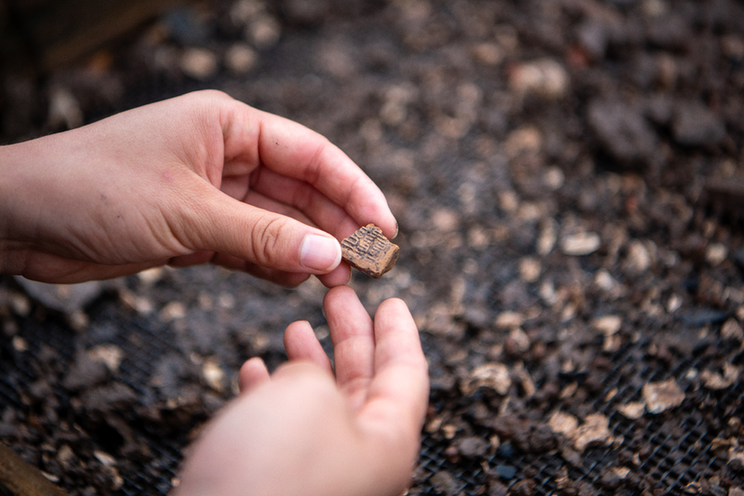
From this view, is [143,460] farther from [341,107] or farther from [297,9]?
[297,9]

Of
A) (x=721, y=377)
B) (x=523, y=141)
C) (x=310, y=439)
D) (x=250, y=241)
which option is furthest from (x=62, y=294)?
(x=721, y=377)

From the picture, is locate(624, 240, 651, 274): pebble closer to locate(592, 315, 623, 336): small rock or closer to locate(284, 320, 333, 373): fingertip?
locate(592, 315, 623, 336): small rock

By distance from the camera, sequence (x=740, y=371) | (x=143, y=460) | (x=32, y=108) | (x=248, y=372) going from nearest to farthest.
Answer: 1. (x=248, y=372)
2. (x=143, y=460)
3. (x=740, y=371)
4. (x=32, y=108)

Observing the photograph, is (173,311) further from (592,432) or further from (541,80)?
(541,80)

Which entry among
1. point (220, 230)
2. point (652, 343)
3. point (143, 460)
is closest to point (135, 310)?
point (143, 460)

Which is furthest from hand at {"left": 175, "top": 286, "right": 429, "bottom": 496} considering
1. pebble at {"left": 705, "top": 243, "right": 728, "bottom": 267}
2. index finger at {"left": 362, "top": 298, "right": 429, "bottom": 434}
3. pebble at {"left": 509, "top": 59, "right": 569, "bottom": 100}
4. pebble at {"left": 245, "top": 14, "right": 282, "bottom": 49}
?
pebble at {"left": 245, "top": 14, "right": 282, "bottom": 49}

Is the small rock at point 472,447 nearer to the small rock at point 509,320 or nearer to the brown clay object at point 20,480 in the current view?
the small rock at point 509,320

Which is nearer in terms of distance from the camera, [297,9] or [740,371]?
[740,371]
